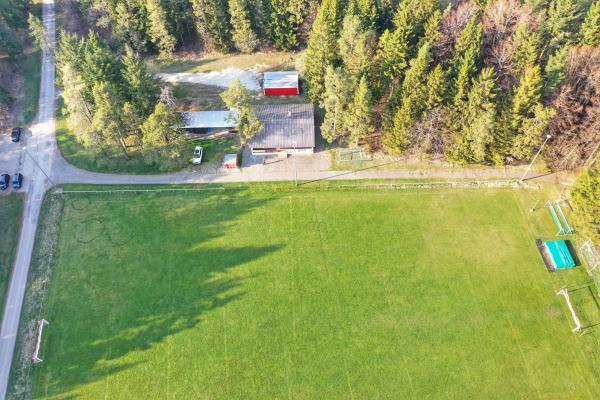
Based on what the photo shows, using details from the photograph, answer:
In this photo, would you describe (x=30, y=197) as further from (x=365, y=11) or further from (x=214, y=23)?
(x=365, y=11)

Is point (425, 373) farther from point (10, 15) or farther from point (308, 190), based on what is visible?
point (10, 15)

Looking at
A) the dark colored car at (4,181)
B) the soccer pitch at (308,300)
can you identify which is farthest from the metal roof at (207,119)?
the dark colored car at (4,181)

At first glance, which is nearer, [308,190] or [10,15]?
[308,190]

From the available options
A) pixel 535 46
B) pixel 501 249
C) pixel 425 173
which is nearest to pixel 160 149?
pixel 425 173

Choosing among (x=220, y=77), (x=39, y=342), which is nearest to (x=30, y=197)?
(x=39, y=342)

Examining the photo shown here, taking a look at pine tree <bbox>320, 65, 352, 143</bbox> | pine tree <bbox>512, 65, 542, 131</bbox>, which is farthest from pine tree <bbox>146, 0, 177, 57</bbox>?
pine tree <bbox>512, 65, 542, 131</bbox>

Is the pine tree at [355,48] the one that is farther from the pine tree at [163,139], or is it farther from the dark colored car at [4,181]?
the dark colored car at [4,181]
